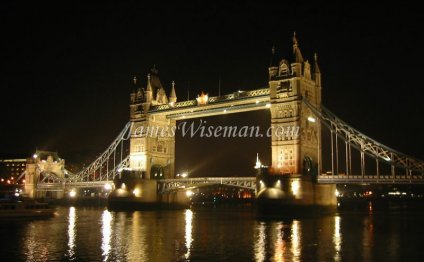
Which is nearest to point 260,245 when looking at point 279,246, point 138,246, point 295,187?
point 279,246

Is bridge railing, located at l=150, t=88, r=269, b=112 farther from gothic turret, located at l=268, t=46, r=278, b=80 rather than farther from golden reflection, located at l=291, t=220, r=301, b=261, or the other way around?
golden reflection, located at l=291, t=220, r=301, b=261

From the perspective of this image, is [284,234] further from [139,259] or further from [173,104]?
[173,104]

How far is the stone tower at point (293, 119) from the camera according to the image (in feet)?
179

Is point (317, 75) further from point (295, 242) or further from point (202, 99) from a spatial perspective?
point (295, 242)

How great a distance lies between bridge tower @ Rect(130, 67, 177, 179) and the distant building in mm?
61437

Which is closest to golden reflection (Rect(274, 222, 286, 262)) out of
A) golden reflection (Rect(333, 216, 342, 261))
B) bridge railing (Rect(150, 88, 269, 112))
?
golden reflection (Rect(333, 216, 342, 261))

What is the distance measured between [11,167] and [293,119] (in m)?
91.3

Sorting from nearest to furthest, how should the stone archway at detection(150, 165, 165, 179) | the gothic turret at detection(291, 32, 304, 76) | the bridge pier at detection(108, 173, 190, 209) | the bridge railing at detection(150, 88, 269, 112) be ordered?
the gothic turret at detection(291, 32, 304, 76) < the bridge railing at detection(150, 88, 269, 112) < the bridge pier at detection(108, 173, 190, 209) < the stone archway at detection(150, 165, 165, 179)

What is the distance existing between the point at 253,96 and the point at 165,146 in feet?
66.7

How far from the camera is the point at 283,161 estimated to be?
181 feet

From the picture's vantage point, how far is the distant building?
126 metres

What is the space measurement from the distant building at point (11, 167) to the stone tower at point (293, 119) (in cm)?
8677

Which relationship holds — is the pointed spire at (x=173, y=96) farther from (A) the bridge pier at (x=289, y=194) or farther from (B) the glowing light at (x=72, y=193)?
(B) the glowing light at (x=72, y=193)

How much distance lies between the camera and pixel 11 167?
417ft
